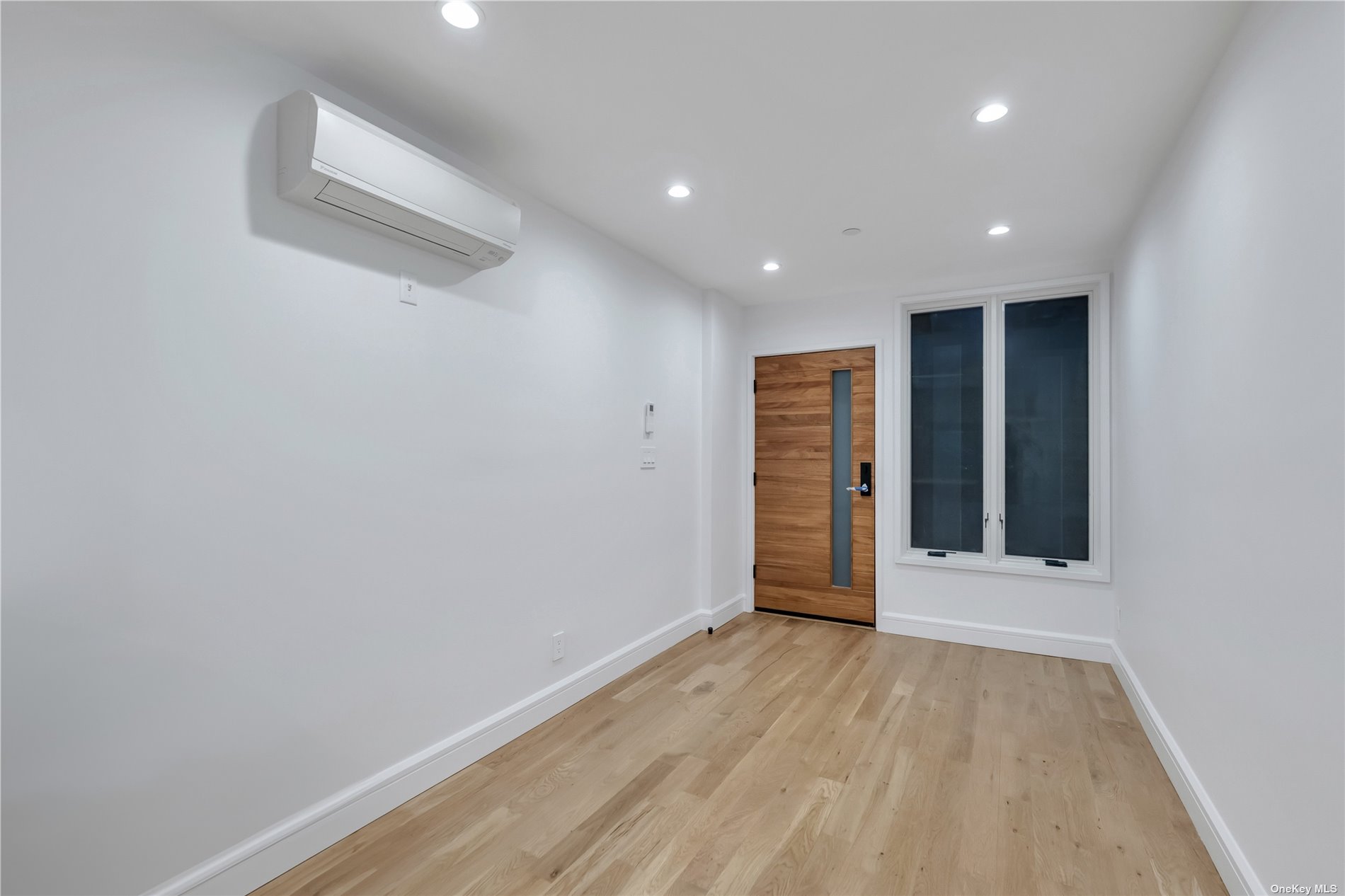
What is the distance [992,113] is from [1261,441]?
4.55 feet

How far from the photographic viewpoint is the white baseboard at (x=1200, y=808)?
1.67 metres

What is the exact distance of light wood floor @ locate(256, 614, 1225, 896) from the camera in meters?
1.85

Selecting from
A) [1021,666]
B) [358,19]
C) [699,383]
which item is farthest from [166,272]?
[1021,666]

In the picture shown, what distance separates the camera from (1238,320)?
1.74 m

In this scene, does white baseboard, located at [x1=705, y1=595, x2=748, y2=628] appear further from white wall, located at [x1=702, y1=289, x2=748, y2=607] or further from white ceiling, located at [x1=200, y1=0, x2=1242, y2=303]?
white ceiling, located at [x1=200, y1=0, x2=1242, y2=303]

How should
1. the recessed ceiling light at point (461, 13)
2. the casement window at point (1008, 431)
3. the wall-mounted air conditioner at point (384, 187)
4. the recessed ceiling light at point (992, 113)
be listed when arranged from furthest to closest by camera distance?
the casement window at point (1008, 431) → the recessed ceiling light at point (992, 113) → the wall-mounted air conditioner at point (384, 187) → the recessed ceiling light at point (461, 13)

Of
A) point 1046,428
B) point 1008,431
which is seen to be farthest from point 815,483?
point 1046,428

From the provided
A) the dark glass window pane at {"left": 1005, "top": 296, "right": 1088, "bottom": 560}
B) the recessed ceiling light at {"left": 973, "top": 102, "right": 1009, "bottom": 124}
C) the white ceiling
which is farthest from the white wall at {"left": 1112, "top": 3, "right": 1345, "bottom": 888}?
the dark glass window pane at {"left": 1005, "top": 296, "right": 1088, "bottom": 560}

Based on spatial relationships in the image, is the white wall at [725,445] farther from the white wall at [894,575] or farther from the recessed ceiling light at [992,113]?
the recessed ceiling light at [992,113]

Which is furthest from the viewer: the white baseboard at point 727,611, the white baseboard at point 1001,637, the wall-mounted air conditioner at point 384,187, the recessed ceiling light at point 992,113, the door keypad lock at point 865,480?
the door keypad lock at point 865,480

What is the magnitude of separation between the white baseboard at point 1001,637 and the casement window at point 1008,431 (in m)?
0.41

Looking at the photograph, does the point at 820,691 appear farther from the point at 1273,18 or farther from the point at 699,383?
the point at 1273,18

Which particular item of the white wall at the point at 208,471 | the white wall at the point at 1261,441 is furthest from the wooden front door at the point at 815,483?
the white wall at the point at 208,471

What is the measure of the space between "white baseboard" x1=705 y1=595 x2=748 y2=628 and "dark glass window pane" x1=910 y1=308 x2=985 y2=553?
1.43 m
